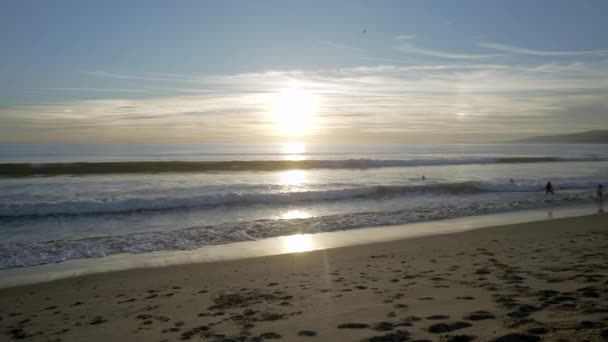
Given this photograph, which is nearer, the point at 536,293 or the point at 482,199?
the point at 536,293

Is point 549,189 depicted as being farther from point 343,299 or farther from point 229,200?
point 343,299

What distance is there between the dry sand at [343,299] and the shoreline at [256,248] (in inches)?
21.4

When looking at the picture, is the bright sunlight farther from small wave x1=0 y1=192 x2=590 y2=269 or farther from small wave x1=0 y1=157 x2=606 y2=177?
small wave x1=0 y1=157 x2=606 y2=177

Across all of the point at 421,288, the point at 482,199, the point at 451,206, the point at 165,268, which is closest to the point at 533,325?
the point at 421,288

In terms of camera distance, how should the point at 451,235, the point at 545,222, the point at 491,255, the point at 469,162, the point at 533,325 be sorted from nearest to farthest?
the point at 533,325, the point at 491,255, the point at 451,235, the point at 545,222, the point at 469,162

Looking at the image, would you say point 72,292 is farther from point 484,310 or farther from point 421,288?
point 484,310

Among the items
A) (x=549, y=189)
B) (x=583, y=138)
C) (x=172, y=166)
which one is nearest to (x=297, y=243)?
(x=549, y=189)

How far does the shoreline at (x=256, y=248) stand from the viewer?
25.8ft

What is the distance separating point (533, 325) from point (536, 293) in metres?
1.34

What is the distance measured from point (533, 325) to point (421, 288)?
1.92 meters

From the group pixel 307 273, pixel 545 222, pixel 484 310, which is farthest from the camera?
pixel 545 222

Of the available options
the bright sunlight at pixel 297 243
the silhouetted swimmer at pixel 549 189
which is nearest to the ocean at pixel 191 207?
the silhouetted swimmer at pixel 549 189

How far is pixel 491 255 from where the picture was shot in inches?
310

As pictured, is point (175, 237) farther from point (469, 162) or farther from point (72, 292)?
point (469, 162)
